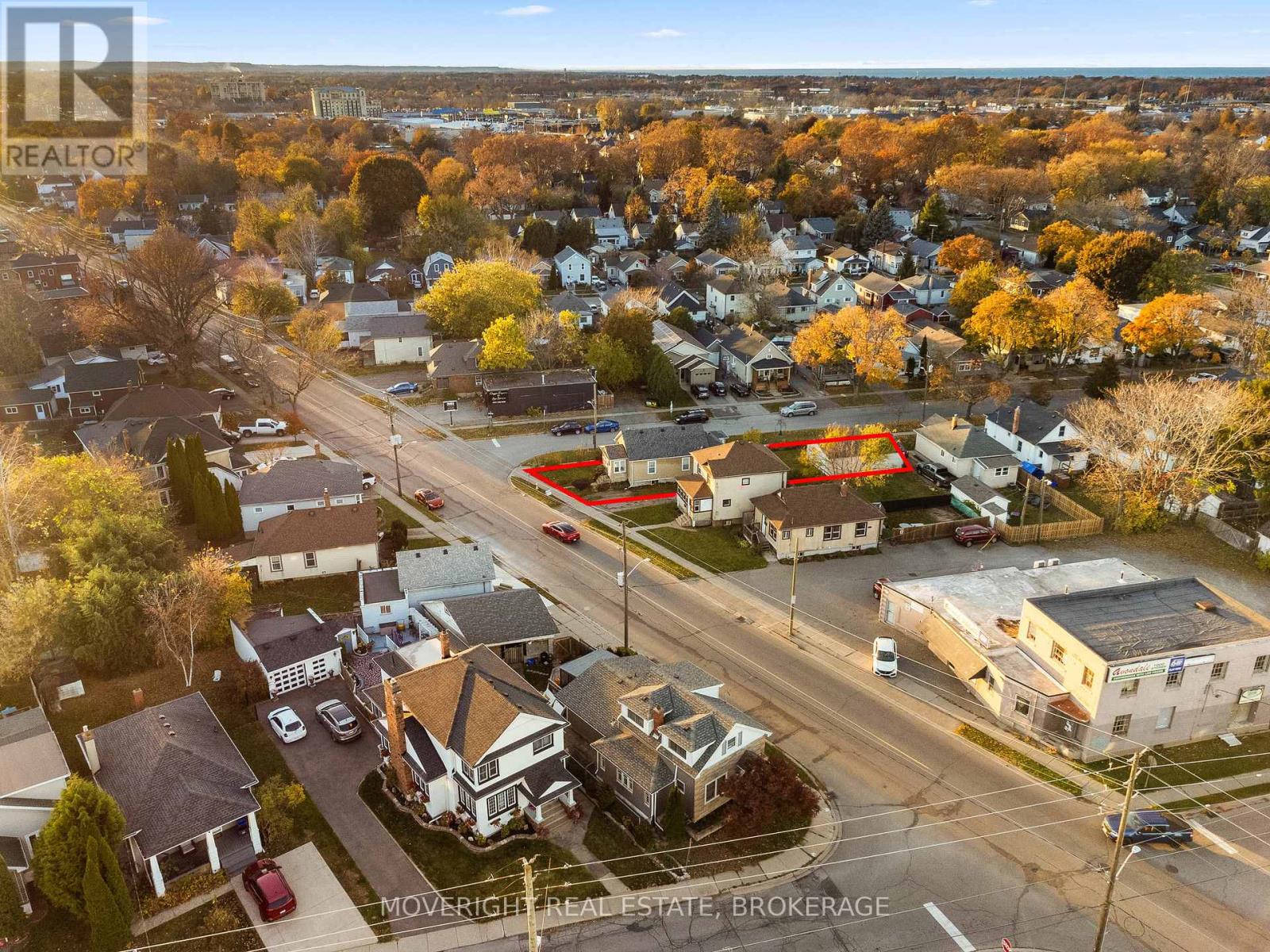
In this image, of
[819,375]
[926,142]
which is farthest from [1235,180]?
[819,375]

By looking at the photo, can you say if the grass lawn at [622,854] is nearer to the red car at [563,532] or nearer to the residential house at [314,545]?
the red car at [563,532]

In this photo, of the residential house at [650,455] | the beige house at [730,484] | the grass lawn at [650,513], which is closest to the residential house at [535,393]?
the residential house at [650,455]

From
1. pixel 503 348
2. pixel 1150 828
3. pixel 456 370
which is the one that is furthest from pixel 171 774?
pixel 456 370

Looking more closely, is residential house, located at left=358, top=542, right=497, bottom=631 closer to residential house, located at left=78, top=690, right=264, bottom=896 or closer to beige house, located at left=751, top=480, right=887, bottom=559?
residential house, located at left=78, top=690, right=264, bottom=896

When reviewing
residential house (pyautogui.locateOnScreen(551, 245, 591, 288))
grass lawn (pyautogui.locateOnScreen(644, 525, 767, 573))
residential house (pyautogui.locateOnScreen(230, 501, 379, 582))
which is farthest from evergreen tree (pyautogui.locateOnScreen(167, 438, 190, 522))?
residential house (pyautogui.locateOnScreen(551, 245, 591, 288))

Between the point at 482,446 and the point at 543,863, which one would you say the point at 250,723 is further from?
the point at 482,446

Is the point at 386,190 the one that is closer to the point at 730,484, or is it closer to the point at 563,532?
the point at 563,532
